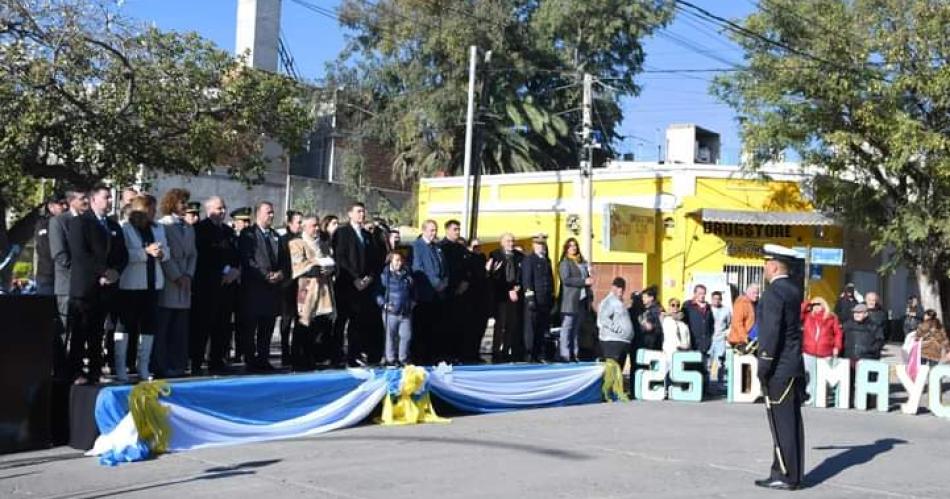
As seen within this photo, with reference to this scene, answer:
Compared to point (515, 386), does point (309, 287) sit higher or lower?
higher

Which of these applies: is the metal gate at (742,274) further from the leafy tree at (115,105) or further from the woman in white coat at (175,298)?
the woman in white coat at (175,298)

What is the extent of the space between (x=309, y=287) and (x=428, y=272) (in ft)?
6.30

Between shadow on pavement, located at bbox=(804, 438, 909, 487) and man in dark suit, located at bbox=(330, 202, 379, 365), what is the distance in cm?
555

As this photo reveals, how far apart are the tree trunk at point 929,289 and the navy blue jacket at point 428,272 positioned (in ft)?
45.8

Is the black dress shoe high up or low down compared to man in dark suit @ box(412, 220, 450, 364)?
down

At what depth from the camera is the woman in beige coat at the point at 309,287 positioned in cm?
1227

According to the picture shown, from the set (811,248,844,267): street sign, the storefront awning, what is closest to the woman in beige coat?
(811,248,844,267): street sign

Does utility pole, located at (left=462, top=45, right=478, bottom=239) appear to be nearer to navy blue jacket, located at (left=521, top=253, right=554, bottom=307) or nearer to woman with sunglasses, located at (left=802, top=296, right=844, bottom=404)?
navy blue jacket, located at (left=521, top=253, right=554, bottom=307)

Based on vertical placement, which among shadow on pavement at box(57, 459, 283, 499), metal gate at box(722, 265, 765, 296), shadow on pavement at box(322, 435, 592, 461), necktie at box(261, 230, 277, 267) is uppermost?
metal gate at box(722, 265, 765, 296)

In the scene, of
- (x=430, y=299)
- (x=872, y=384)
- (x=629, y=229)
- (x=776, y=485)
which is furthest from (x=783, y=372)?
(x=629, y=229)

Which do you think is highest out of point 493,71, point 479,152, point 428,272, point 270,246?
point 493,71

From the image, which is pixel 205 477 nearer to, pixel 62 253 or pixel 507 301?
pixel 62 253

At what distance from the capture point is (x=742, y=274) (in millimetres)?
31625

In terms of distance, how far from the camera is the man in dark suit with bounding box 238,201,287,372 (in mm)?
11898
